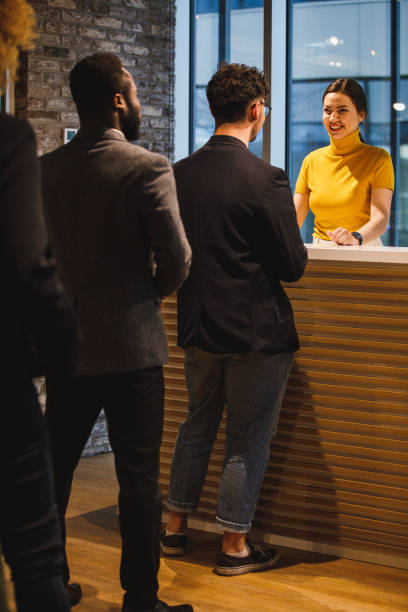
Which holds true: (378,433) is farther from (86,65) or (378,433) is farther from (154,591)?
(86,65)

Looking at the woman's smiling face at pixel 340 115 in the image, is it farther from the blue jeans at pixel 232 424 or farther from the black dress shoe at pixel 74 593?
the black dress shoe at pixel 74 593

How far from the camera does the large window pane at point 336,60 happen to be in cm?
765

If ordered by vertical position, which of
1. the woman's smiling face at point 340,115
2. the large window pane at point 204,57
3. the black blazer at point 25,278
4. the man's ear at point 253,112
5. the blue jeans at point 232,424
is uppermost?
the large window pane at point 204,57

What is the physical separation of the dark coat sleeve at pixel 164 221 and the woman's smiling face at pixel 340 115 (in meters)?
1.68

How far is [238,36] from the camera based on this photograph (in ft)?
25.4

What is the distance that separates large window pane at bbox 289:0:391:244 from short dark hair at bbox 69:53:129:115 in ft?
19.2

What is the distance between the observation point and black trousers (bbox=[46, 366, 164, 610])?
2029 millimetres

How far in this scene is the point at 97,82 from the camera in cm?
199

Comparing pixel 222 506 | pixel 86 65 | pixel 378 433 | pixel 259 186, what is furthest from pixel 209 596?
pixel 86 65

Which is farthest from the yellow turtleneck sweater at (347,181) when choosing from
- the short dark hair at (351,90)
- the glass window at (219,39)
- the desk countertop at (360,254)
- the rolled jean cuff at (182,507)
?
the glass window at (219,39)

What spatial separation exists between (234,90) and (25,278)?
4.49 ft

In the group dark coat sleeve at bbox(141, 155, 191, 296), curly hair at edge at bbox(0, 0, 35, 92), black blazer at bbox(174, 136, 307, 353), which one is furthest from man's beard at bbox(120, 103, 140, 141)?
curly hair at edge at bbox(0, 0, 35, 92)

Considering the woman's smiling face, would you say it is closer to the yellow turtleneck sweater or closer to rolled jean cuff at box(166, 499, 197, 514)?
the yellow turtleneck sweater

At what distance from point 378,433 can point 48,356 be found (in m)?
1.61
